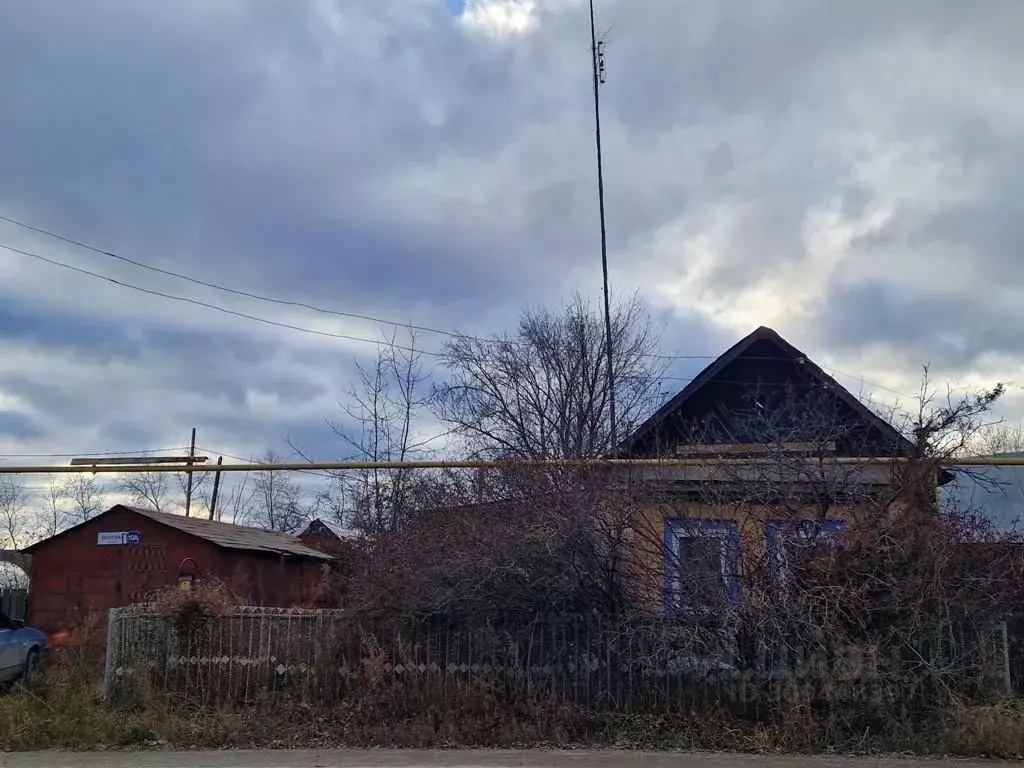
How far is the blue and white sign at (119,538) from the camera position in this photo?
17.0 m

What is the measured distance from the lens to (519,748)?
1001cm

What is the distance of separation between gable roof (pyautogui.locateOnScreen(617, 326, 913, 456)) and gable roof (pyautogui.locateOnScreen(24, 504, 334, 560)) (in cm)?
762

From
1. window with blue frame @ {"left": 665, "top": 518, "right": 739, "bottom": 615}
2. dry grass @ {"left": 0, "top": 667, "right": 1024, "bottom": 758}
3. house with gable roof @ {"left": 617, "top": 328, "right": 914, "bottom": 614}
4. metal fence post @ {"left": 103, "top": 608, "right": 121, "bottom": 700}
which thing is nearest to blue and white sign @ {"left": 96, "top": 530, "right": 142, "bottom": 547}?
metal fence post @ {"left": 103, "top": 608, "right": 121, "bottom": 700}

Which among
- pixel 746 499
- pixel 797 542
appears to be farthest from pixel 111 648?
pixel 797 542

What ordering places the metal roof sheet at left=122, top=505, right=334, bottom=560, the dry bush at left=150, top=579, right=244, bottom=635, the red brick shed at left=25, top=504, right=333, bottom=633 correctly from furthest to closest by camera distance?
the metal roof sheet at left=122, top=505, right=334, bottom=560 → the red brick shed at left=25, top=504, right=333, bottom=633 → the dry bush at left=150, top=579, right=244, bottom=635

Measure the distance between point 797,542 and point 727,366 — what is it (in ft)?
21.8

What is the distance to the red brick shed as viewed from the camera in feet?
55.3

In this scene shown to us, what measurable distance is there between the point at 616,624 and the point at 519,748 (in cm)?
168

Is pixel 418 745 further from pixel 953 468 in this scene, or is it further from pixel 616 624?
pixel 953 468

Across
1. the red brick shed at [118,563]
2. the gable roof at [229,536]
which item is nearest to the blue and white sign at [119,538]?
the red brick shed at [118,563]

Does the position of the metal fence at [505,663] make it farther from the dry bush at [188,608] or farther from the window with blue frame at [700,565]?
the window with blue frame at [700,565]

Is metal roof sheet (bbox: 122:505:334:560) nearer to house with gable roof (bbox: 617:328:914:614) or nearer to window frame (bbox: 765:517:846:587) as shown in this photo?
house with gable roof (bbox: 617:328:914:614)

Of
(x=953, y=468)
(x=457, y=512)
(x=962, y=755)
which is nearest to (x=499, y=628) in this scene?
(x=457, y=512)

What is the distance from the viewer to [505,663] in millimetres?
10672
